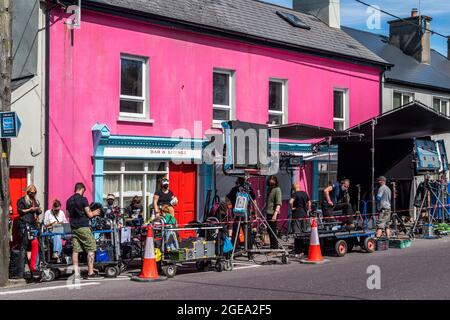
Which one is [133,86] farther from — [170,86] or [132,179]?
[132,179]

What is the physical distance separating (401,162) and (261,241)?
570 centimetres

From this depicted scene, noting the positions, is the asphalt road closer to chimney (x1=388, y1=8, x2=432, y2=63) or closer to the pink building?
the pink building

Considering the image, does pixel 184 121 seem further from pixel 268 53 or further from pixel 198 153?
pixel 268 53

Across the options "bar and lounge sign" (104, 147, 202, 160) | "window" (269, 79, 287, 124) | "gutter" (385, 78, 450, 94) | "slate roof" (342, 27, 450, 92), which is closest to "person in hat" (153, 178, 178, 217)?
"bar and lounge sign" (104, 147, 202, 160)

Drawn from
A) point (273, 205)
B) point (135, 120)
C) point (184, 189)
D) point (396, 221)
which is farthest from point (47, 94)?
point (396, 221)

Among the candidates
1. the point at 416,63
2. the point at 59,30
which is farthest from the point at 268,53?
the point at 416,63

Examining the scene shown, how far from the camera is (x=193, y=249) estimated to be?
13.5 metres

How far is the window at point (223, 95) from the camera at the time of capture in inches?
795

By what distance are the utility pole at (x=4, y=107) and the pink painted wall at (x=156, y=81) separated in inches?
139

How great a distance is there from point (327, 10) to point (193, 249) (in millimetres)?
15537

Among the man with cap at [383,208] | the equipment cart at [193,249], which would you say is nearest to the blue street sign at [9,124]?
the equipment cart at [193,249]

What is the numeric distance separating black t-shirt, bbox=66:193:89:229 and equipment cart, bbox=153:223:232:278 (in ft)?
4.37

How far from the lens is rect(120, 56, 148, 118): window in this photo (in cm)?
1788
